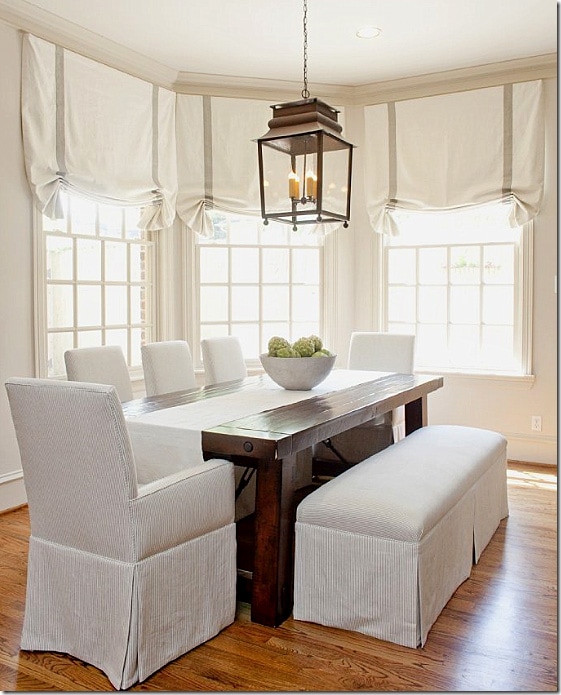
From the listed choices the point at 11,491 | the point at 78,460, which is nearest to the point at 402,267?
the point at 11,491

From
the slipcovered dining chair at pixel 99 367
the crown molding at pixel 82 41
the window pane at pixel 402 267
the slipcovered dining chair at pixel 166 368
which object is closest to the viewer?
the slipcovered dining chair at pixel 99 367

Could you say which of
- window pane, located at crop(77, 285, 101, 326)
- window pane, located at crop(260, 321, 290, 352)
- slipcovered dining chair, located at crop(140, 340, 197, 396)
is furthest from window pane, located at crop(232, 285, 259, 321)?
slipcovered dining chair, located at crop(140, 340, 197, 396)

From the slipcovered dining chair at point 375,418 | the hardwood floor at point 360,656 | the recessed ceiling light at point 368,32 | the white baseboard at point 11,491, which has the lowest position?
the hardwood floor at point 360,656

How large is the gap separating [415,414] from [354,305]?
1779mm

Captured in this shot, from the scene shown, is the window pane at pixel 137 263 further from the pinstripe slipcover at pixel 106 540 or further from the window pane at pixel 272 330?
the pinstripe slipcover at pixel 106 540

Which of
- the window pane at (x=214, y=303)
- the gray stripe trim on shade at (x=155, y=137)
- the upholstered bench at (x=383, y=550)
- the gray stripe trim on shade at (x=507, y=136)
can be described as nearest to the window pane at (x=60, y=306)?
the gray stripe trim on shade at (x=155, y=137)

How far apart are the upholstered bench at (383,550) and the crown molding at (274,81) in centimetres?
330

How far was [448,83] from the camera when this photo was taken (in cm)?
527

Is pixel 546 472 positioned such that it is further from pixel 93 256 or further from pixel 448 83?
pixel 93 256

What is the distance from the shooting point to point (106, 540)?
2.19 metres

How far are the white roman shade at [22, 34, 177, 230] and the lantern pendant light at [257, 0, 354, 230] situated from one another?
1665mm

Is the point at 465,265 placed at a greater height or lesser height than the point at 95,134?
lesser

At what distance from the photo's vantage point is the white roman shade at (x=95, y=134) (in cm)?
416

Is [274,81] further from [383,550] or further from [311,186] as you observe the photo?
[383,550]
